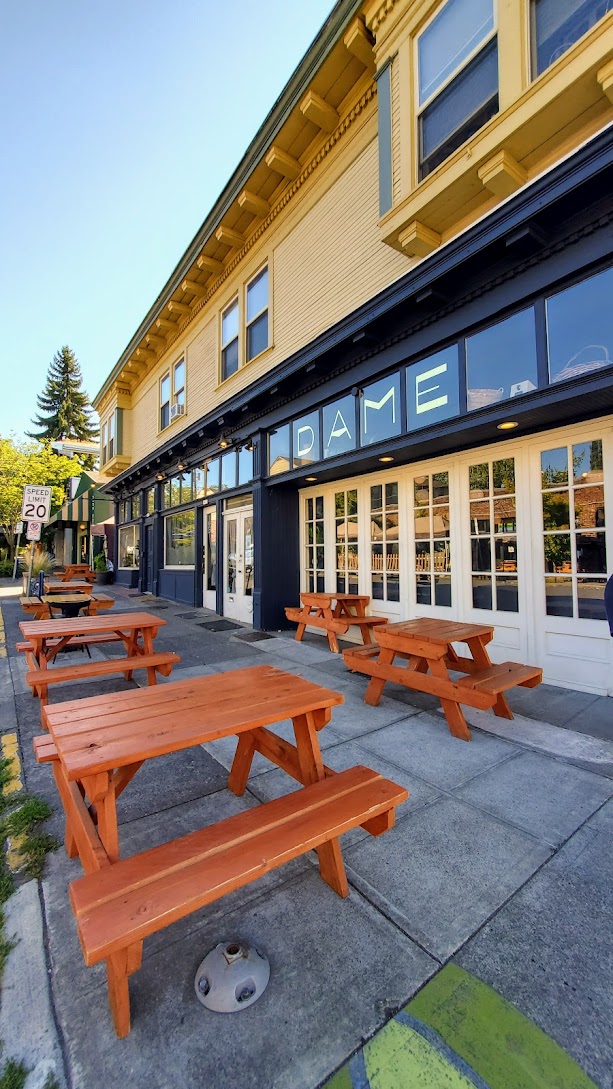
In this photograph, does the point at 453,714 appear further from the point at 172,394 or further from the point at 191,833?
the point at 172,394

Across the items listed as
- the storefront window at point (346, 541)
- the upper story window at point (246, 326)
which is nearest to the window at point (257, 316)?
the upper story window at point (246, 326)

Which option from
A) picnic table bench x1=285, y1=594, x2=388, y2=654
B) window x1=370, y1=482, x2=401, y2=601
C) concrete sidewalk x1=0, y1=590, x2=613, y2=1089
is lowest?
concrete sidewalk x1=0, y1=590, x2=613, y2=1089

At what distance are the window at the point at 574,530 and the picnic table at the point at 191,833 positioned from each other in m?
3.40

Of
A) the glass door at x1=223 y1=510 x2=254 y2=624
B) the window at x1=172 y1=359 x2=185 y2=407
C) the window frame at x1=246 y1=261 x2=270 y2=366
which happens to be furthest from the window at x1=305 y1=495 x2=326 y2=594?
the window at x1=172 y1=359 x2=185 y2=407

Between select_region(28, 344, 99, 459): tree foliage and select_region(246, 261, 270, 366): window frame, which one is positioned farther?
select_region(28, 344, 99, 459): tree foliage

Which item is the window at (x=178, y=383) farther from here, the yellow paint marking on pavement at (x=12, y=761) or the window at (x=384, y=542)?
the yellow paint marking on pavement at (x=12, y=761)

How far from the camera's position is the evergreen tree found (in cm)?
4466

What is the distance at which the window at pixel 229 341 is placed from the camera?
31.5 ft

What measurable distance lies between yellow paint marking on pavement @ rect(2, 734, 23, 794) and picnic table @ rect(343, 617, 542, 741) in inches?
113

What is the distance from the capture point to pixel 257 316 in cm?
873

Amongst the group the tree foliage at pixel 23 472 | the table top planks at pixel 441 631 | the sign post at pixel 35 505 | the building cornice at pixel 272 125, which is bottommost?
the table top planks at pixel 441 631

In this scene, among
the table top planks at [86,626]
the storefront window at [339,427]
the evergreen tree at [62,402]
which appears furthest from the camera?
the evergreen tree at [62,402]

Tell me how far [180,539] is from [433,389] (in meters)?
9.20

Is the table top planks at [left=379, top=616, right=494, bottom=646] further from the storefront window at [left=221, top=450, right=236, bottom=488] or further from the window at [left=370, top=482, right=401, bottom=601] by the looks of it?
the storefront window at [left=221, top=450, right=236, bottom=488]
